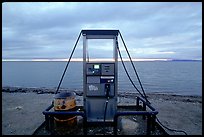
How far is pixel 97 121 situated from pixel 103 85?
45.2 inches

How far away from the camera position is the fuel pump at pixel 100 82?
6.84 meters

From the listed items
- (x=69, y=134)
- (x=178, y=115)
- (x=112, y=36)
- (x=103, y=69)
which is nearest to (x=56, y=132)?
(x=69, y=134)

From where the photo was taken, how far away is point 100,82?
270 inches

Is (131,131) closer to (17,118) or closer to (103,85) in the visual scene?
(103,85)

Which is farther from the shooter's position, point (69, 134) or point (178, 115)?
point (178, 115)

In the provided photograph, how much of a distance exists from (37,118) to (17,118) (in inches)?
34.7

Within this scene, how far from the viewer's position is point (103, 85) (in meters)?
6.86

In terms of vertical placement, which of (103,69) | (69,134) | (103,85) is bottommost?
(69,134)

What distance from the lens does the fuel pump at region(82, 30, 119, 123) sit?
A: 684 cm

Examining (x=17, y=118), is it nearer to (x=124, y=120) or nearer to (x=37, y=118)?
(x=37, y=118)

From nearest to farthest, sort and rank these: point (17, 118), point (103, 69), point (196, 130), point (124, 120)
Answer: point (103, 69)
point (124, 120)
point (196, 130)
point (17, 118)

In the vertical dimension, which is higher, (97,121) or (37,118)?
(97,121)

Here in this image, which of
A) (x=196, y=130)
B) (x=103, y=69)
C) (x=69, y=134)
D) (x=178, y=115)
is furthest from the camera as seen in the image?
(x=178, y=115)

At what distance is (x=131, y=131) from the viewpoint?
6.67 metres
